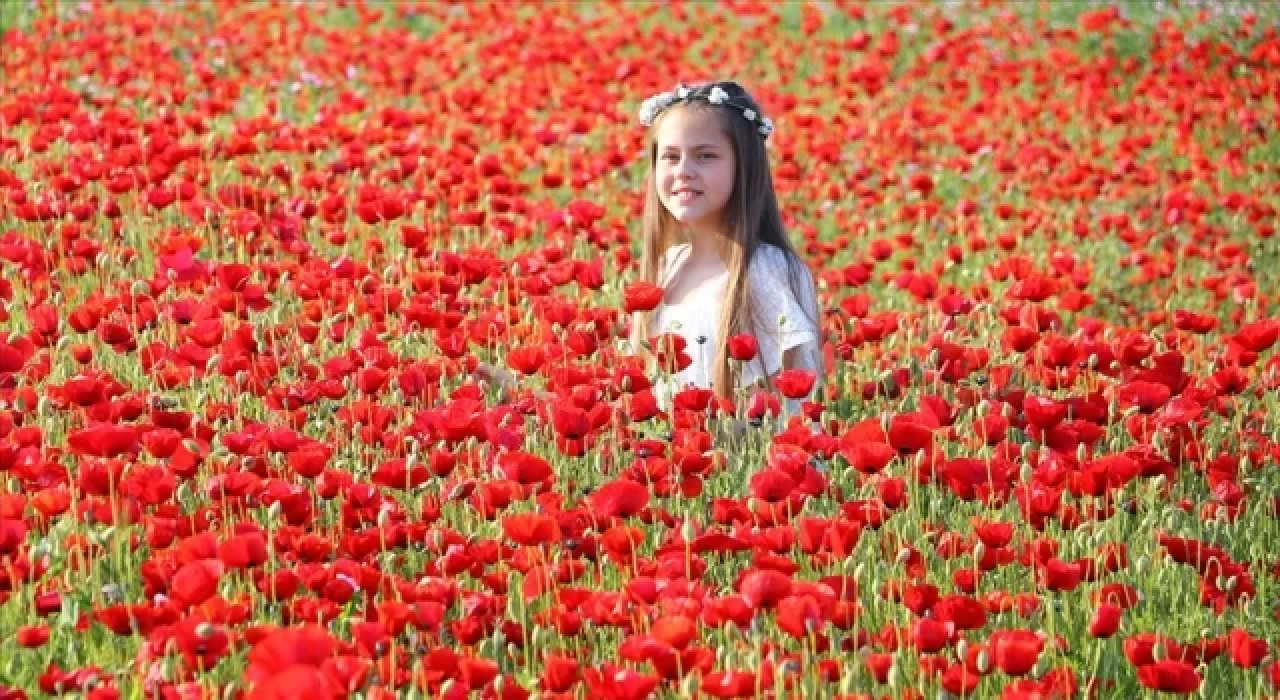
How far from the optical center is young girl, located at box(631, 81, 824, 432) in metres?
5.00

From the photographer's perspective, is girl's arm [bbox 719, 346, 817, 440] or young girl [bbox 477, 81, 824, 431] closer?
girl's arm [bbox 719, 346, 817, 440]

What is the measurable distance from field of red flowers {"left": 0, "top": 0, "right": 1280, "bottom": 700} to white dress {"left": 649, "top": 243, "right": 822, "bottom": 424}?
134 mm

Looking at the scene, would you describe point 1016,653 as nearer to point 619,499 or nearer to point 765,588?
point 765,588

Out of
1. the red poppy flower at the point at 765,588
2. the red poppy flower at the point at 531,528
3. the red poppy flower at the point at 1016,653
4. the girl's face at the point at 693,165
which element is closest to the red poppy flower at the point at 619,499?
the red poppy flower at the point at 531,528

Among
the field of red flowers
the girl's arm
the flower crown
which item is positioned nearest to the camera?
the field of red flowers

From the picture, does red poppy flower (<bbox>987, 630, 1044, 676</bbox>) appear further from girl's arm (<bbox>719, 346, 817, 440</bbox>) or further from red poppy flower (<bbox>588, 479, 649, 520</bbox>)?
girl's arm (<bbox>719, 346, 817, 440</bbox>)

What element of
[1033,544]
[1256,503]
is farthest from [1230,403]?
[1033,544]

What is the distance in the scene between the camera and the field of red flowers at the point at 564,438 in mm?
3031

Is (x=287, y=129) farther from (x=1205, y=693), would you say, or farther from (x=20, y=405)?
(x=1205, y=693)

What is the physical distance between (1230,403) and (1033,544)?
2.04 meters

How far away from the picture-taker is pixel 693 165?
5.16 metres

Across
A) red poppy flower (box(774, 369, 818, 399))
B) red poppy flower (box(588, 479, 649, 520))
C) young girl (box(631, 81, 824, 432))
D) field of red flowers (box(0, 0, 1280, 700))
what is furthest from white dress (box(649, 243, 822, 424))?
red poppy flower (box(588, 479, 649, 520))

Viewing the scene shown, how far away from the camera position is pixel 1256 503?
14.6ft

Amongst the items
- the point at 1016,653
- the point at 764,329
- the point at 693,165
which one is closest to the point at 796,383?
A: the point at 764,329
